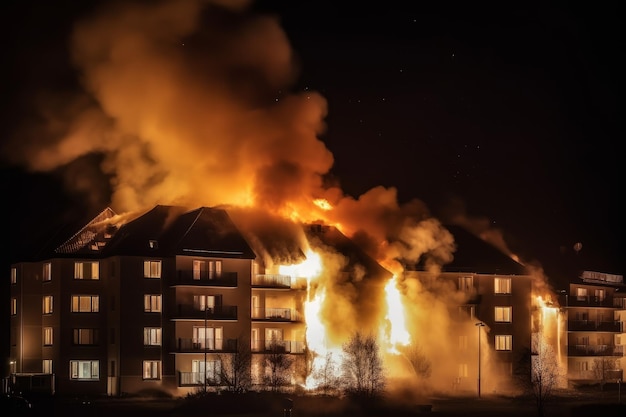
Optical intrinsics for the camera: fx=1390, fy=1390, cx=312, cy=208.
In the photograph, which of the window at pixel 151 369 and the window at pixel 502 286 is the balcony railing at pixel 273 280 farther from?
the window at pixel 502 286

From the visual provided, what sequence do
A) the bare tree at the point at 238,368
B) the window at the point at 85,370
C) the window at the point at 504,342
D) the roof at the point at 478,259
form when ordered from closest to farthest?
the bare tree at the point at 238,368, the window at the point at 85,370, the roof at the point at 478,259, the window at the point at 504,342

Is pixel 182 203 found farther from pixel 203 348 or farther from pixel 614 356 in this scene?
pixel 614 356

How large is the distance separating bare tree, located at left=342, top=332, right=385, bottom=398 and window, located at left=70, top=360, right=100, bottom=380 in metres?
22.6

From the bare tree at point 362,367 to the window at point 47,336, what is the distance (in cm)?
2739

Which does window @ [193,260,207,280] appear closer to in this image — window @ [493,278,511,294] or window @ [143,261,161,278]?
window @ [143,261,161,278]

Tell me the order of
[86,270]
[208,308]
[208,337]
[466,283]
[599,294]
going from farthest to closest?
[599,294] < [466,283] < [86,270] < [208,308] < [208,337]

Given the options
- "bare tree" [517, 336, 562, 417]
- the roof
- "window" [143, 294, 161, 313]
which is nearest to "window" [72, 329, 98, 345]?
"window" [143, 294, 161, 313]

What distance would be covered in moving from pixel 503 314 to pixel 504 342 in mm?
2919

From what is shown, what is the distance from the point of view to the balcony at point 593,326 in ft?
527

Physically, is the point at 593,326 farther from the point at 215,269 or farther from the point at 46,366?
the point at 46,366

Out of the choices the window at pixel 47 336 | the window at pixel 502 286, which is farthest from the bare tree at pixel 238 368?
the window at pixel 502 286

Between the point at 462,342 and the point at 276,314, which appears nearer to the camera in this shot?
the point at 276,314

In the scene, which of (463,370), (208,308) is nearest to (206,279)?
(208,308)

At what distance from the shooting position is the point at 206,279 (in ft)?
420
